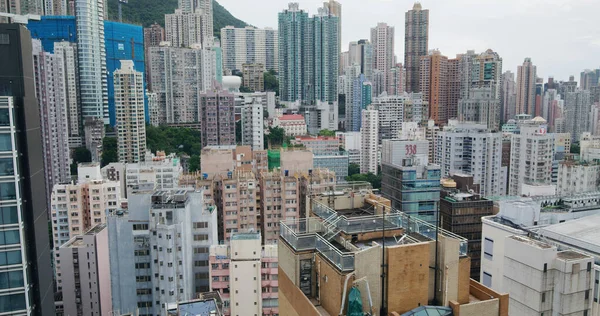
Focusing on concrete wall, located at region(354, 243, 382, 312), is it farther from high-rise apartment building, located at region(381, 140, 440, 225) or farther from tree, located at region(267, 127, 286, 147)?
tree, located at region(267, 127, 286, 147)

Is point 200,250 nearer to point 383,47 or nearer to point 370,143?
point 370,143

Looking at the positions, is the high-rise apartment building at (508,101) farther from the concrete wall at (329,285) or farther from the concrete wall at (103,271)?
the concrete wall at (329,285)

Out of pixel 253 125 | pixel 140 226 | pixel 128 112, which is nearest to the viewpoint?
pixel 140 226

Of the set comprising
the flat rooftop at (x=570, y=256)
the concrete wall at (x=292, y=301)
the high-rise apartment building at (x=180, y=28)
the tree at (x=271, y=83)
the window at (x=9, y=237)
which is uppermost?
the high-rise apartment building at (x=180, y=28)

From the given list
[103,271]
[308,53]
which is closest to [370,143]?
[308,53]

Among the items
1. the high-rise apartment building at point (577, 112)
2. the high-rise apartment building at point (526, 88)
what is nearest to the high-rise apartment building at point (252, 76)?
the high-rise apartment building at point (526, 88)

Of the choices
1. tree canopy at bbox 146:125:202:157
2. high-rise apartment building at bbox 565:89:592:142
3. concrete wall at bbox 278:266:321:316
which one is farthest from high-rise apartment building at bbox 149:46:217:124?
concrete wall at bbox 278:266:321:316

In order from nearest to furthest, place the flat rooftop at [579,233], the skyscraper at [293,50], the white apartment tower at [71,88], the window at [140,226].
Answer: the flat rooftop at [579,233] < the window at [140,226] < the white apartment tower at [71,88] < the skyscraper at [293,50]
